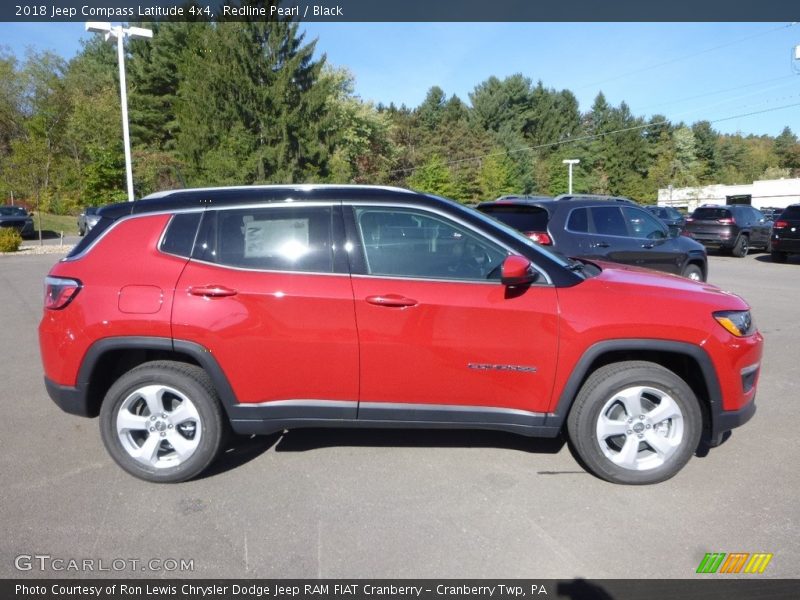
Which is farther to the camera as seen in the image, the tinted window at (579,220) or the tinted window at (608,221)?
the tinted window at (608,221)

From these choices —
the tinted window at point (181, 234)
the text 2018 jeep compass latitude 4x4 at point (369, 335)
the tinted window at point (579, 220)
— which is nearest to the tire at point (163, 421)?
the text 2018 jeep compass latitude 4x4 at point (369, 335)

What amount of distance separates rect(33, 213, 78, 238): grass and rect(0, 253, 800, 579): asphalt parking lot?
109ft

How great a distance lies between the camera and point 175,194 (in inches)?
155

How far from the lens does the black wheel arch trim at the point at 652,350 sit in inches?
136

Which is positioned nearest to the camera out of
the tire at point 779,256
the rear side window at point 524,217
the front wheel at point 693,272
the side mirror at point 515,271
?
the side mirror at point 515,271

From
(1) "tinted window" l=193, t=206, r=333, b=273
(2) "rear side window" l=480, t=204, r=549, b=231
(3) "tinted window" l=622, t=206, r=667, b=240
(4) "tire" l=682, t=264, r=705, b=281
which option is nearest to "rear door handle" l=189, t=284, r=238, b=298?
(1) "tinted window" l=193, t=206, r=333, b=273

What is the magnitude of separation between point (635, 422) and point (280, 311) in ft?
7.47

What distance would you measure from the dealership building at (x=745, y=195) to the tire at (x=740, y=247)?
49.4 meters

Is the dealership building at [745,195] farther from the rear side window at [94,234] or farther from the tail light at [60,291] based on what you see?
the tail light at [60,291]

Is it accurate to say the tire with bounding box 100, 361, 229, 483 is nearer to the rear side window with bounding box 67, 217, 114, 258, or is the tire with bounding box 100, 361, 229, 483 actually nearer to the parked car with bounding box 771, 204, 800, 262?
the rear side window with bounding box 67, 217, 114, 258

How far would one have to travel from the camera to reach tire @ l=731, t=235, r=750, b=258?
1898 centimetres

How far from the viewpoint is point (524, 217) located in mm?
8570

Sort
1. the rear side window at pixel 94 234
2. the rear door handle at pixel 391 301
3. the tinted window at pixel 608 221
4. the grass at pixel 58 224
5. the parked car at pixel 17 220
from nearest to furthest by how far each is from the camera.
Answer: the rear door handle at pixel 391 301
the rear side window at pixel 94 234
the tinted window at pixel 608 221
the parked car at pixel 17 220
the grass at pixel 58 224

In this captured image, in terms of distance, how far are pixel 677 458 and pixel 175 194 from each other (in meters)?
3.68
